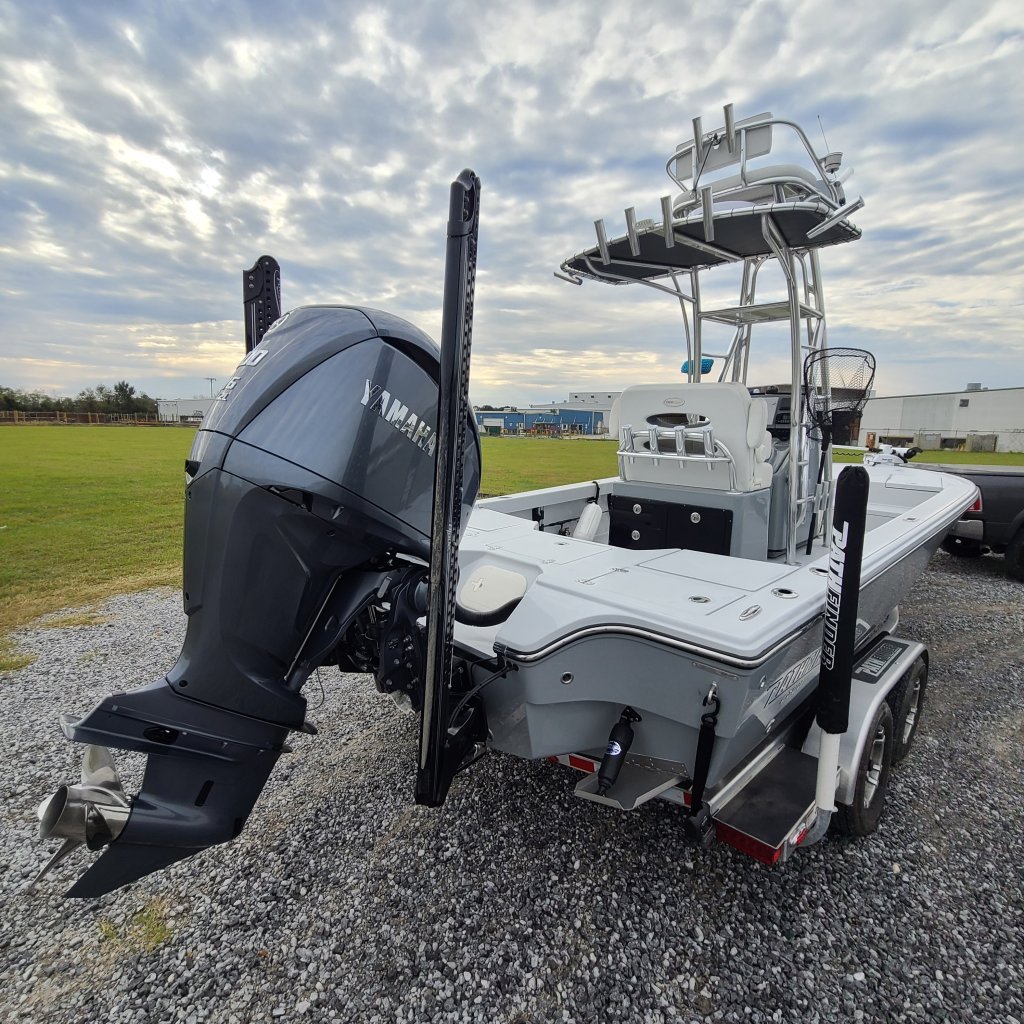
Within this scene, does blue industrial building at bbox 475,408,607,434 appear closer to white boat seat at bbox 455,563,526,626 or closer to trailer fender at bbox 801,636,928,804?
trailer fender at bbox 801,636,928,804

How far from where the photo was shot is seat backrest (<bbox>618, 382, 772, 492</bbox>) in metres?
3.03

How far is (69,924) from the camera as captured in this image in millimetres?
1962

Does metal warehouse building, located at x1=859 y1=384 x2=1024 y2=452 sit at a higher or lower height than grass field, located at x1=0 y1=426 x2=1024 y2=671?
higher

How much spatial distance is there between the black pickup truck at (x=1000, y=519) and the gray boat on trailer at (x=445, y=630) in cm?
483

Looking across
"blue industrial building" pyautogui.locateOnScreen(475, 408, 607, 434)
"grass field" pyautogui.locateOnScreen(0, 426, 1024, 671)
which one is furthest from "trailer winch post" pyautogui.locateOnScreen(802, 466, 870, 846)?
"blue industrial building" pyautogui.locateOnScreen(475, 408, 607, 434)

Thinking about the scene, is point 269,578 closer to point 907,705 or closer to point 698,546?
point 698,546

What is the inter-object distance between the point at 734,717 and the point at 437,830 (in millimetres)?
1407

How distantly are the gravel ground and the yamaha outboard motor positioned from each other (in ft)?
2.57

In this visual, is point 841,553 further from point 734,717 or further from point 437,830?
point 437,830

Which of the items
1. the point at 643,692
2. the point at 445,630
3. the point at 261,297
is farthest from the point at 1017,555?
the point at 261,297

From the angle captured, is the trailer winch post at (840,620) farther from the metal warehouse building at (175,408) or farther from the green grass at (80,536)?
the metal warehouse building at (175,408)

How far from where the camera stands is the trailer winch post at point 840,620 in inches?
65.9

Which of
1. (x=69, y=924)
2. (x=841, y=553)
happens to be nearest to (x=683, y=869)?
(x=841, y=553)

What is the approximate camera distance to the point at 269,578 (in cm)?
146
